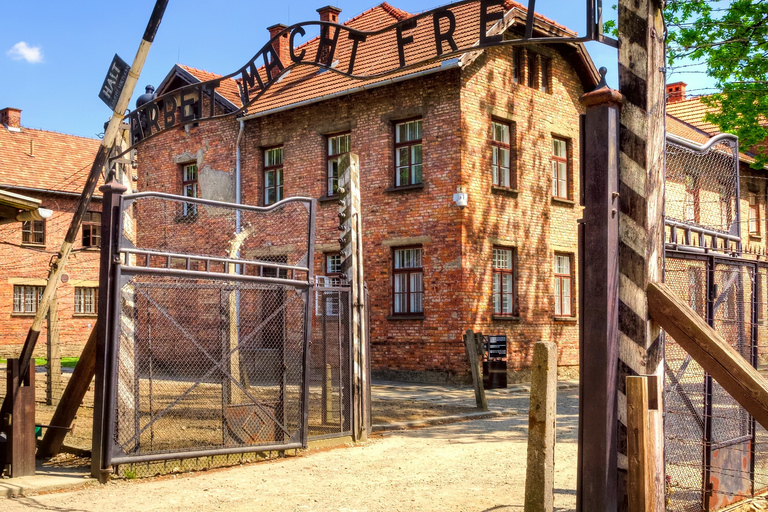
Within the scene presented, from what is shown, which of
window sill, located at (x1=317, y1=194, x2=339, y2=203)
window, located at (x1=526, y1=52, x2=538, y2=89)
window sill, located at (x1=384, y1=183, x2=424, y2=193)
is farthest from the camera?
window sill, located at (x1=317, y1=194, x2=339, y2=203)

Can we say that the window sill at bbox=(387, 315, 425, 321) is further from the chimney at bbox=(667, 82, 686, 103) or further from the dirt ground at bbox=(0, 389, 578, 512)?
the chimney at bbox=(667, 82, 686, 103)

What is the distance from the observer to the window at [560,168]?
2195 cm

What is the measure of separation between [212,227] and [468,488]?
1829cm

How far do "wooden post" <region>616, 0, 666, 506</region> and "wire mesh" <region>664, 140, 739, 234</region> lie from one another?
108cm

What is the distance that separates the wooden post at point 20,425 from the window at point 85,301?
28432 mm

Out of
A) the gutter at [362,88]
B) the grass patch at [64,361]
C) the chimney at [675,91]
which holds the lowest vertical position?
the grass patch at [64,361]

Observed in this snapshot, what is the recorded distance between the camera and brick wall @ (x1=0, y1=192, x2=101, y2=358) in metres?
32.8

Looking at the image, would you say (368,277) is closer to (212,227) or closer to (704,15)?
A: (212,227)

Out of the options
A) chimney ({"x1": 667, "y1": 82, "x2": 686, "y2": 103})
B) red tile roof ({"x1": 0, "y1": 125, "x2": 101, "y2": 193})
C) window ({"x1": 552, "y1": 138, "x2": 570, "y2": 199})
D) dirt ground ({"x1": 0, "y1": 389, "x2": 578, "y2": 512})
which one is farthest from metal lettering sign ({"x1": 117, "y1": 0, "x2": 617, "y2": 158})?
chimney ({"x1": 667, "y1": 82, "x2": 686, "y2": 103})

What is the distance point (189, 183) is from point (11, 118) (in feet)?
56.3

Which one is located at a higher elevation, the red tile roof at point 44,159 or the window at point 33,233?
the red tile roof at point 44,159

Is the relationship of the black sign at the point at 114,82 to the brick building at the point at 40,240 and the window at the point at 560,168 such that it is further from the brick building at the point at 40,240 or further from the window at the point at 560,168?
the brick building at the point at 40,240

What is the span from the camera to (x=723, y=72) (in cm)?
1819

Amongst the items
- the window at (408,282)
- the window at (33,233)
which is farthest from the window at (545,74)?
the window at (33,233)
